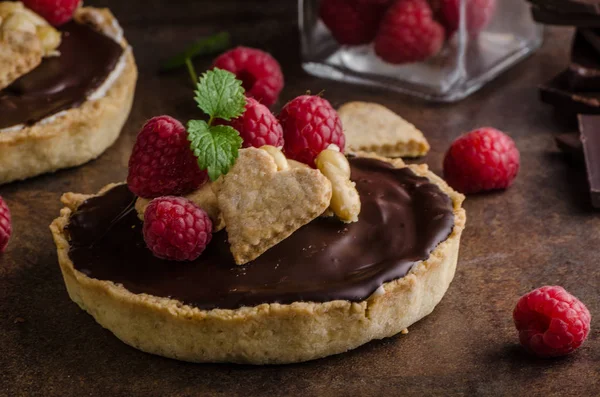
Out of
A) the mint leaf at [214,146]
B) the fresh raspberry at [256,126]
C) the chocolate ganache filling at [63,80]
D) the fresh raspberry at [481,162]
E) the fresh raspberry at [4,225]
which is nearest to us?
the mint leaf at [214,146]

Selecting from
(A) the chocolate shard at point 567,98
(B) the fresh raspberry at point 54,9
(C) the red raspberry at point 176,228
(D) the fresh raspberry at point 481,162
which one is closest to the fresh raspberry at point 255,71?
(B) the fresh raspberry at point 54,9

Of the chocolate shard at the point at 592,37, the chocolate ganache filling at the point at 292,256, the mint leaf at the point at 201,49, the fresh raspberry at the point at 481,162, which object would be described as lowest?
the mint leaf at the point at 201,49

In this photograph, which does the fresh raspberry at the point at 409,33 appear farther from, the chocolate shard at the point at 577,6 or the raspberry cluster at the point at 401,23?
the chocolate shard at the point at 577,6

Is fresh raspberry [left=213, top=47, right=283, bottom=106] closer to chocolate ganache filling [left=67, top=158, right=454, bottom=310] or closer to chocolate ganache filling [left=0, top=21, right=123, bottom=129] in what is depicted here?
chocolate ganache filling [left=0, top=21, right=123, bottom=129]

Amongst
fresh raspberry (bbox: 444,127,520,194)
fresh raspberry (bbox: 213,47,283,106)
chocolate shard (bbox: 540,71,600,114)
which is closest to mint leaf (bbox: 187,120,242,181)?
fresh raspberry (bbox: 444,127,520,194)

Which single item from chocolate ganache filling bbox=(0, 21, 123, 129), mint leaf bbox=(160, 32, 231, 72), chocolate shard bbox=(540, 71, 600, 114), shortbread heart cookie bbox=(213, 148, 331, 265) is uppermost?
shortbread heart cookie bbox=(213, 148, 331, 265)

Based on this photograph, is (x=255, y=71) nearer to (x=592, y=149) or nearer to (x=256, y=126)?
(x=256, y=126)

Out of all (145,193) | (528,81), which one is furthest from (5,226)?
(528,81)

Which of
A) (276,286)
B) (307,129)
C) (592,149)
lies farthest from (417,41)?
(276,286)
